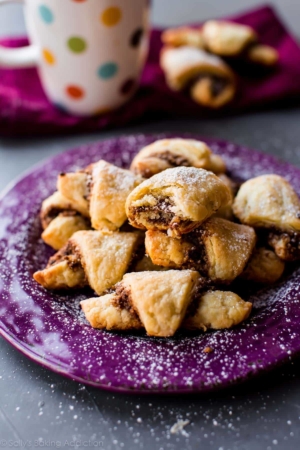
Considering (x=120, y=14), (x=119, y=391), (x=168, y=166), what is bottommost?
(x=119, y=391)

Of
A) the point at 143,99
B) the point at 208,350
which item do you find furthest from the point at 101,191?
the point at 143,99

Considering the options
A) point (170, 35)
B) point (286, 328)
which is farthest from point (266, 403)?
point (170, 35)

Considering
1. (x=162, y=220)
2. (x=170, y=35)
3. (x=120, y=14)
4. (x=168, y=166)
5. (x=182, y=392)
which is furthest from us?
(x=170, y=35)

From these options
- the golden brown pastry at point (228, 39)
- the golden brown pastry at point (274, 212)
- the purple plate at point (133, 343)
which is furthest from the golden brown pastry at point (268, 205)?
the golden brown pastry at point (228, 39)

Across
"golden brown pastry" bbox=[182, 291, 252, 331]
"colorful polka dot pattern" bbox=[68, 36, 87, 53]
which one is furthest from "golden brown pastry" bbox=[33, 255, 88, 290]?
"colorful polka dot pattern" bbox=[68, 36, 87, 53]

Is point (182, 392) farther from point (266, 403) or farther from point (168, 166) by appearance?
point (168, 166)

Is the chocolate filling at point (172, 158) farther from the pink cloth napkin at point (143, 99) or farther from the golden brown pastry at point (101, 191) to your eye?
the pink cloth napkin at point (143, 99)

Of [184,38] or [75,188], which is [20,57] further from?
[75,188]
